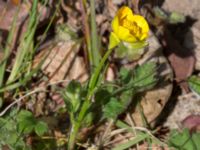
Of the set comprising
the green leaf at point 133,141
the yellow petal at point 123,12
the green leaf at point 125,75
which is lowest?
the green leaf at point 133,141

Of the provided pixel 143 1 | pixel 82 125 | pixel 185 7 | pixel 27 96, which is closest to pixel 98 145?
pixel 82 125

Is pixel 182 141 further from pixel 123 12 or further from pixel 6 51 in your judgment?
pixel 6 51

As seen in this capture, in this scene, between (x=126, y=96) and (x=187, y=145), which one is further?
(x=126, y=96)

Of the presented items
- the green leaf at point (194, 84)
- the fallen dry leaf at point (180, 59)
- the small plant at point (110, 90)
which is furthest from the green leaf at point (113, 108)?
the fallen dry leaf at point (180, 59)

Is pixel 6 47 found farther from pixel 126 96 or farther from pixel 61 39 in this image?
pixel 126 96

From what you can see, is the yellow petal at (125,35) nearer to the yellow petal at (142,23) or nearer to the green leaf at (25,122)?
the yellow petal at (142,23)

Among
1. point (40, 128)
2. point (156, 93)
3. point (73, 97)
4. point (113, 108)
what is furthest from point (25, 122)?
point (156, 93)
